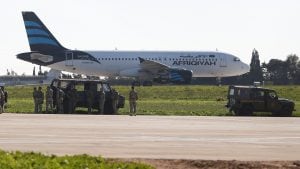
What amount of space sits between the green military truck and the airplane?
4235 cm

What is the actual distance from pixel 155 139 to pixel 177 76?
199 feet

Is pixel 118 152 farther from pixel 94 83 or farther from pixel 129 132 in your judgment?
pixel 94 83

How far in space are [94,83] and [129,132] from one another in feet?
47.4

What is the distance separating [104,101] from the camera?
1401 inches

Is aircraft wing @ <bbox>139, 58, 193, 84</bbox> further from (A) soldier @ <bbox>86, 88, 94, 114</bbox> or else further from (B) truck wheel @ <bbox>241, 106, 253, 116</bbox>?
(A) soldier @ <bbox>86, 88, 94, 114</bbox>

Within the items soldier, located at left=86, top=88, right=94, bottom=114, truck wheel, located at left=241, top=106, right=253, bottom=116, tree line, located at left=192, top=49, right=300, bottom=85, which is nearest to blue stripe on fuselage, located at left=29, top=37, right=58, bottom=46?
soldier, located at left=86, top=88, right=94, bottom=114

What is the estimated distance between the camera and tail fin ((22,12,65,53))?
80938 mm

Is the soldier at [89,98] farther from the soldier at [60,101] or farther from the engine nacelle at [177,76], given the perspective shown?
the engine nacelle at [177,76]

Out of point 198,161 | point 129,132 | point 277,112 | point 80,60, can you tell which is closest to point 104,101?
point 277,112

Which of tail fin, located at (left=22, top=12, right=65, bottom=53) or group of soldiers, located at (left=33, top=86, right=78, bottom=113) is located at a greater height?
tail fin, located at (left=22, top=12, right=65, bottom=53)

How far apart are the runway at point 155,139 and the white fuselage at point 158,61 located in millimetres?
55652

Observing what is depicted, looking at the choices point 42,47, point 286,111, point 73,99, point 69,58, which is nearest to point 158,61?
point 69,58

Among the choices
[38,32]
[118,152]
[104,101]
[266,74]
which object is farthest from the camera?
[266,74]

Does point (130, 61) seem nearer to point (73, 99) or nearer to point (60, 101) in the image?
point (73, 99)
